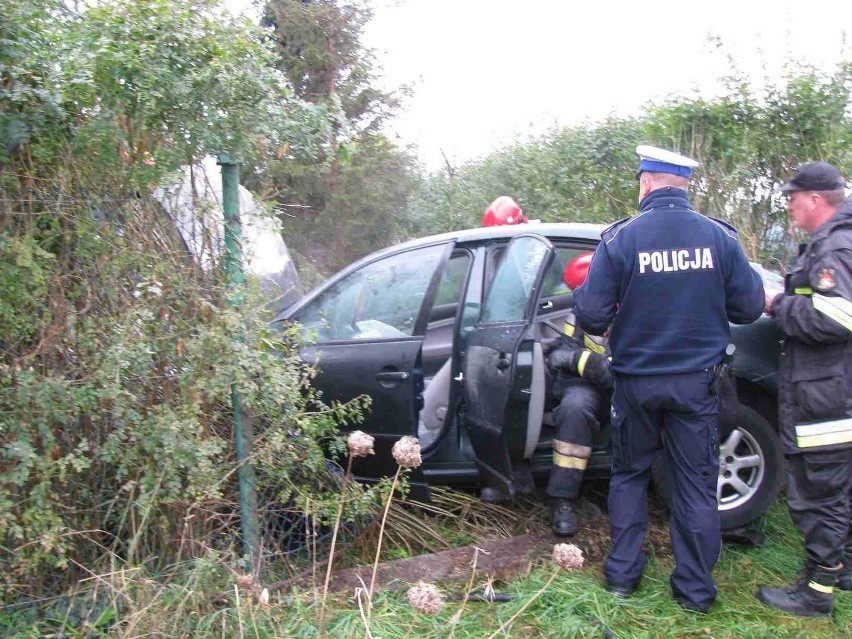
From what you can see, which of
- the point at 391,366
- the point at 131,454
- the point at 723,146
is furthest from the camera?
the point at 723,146

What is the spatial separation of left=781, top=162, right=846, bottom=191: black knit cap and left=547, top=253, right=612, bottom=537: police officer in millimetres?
1171

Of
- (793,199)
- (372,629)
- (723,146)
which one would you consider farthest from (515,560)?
(723,146)

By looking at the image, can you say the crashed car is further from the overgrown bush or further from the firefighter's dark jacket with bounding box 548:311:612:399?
the overgrown bush

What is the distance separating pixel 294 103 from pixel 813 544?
2902 mm

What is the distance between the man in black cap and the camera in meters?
3.42

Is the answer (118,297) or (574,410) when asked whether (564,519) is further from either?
(118,297)

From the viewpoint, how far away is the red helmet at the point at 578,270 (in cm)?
431

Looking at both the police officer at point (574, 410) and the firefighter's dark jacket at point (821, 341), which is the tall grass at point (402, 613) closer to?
the police officer at point (574, 410)

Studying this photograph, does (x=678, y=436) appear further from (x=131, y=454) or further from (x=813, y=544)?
(x=131, y=454)

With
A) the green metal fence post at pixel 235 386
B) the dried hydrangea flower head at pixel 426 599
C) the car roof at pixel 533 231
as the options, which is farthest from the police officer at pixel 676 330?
the green metal fence post at pixel 235 386

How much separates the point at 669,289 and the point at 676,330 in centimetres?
17

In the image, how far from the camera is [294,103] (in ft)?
11.1

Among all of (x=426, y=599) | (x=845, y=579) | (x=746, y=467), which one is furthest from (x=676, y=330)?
(x=426, y=599)

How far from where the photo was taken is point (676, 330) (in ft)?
11.2
